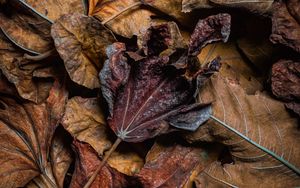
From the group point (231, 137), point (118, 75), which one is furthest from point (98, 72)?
point (231, 137)

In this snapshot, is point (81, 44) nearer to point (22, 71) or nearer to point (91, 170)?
point (22, 71)

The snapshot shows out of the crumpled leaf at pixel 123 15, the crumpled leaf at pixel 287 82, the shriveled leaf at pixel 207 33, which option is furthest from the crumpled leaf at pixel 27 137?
the crumpled leaf at pixel 287 82

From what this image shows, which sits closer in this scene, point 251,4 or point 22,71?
point 251,4

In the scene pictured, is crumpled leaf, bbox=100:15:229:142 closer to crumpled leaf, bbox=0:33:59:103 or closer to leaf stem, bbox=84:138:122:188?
leaf stem, bbox=84:138:122:188

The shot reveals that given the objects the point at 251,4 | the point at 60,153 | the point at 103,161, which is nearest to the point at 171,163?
the point at 103,161

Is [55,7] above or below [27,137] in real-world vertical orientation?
above

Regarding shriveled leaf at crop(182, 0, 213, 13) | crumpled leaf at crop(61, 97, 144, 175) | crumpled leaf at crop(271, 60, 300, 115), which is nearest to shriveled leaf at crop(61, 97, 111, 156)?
crumpled leaf at crop(61, 97, 144, 175)
